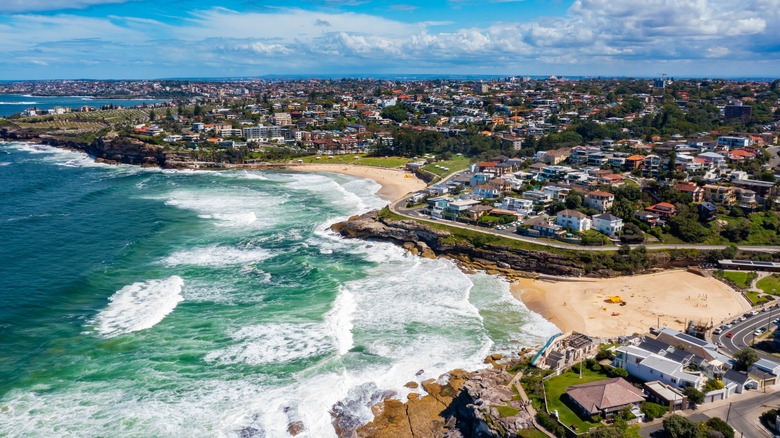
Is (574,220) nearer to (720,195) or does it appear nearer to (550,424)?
(720,195)

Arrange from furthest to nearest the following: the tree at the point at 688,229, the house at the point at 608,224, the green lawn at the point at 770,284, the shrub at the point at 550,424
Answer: the house at the point at 608,224, the tree at the point at 688,229, the green lawn at the point at 770,284, the shrub at the point at 550,424

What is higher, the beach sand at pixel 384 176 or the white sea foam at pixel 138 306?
the white sea foam at pixel 138 306

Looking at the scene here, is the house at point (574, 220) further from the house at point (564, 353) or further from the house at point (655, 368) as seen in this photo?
the house at point (655, 368)

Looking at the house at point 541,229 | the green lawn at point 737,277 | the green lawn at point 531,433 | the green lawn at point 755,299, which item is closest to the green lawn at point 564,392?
the green lawn at point 531,433

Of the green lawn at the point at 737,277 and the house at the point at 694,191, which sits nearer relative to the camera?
the green lawn at the point at 737,277

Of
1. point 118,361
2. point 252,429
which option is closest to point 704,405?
point 252,429

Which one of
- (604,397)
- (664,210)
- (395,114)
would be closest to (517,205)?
(664,210)

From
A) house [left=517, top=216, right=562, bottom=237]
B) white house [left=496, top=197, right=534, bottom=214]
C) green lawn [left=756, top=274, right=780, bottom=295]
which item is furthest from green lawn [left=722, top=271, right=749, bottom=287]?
white house [left=496, top=197, right=534, bottom=214]
